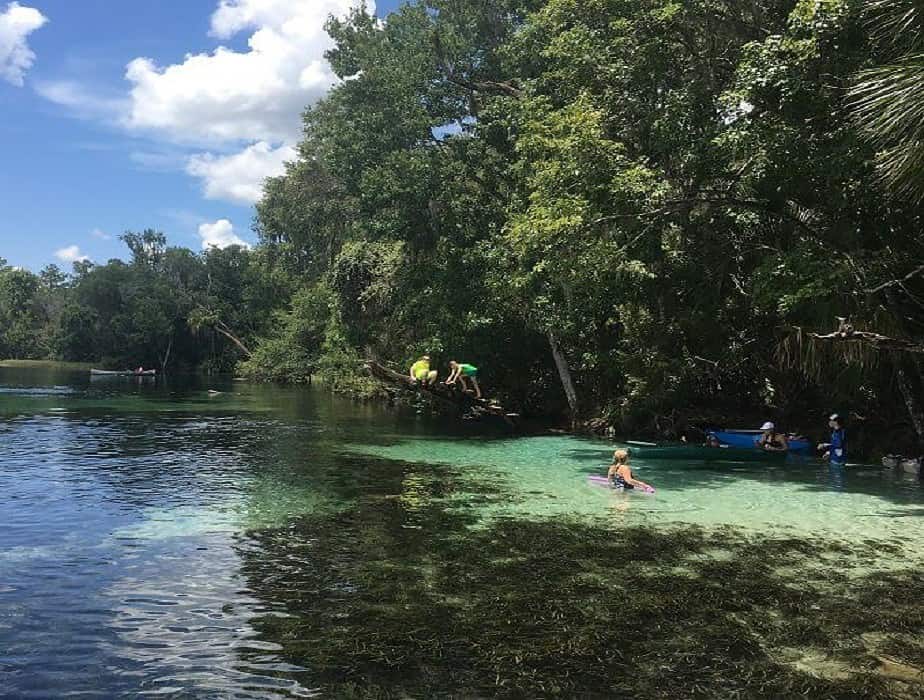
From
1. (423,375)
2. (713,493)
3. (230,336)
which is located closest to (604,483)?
(713,493)

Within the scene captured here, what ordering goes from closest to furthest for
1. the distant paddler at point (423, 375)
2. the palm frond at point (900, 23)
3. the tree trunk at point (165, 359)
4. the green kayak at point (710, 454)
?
the palm frond at point (900, 23) < the distant paddler at point (423, 375) < the green kayak at point (710, 454) < the tree trunk at point (165, 359)

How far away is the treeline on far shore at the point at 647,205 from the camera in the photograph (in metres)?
14.7

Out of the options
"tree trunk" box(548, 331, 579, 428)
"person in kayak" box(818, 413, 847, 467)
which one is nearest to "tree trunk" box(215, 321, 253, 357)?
"tree trunk" box(548, 331, 579, 428)

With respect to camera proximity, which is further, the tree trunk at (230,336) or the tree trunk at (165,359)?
the tree trunk at (165,359)

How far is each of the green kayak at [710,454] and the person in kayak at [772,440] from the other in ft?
1.02

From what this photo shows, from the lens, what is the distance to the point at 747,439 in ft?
71.9

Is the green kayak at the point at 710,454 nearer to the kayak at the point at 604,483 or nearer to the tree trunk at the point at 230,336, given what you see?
the kayak at the point at 604,483

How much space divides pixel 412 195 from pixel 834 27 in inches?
660

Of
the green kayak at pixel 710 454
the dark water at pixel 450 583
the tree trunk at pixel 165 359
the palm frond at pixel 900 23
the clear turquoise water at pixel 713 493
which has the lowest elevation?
the dark water at pixel 450 583

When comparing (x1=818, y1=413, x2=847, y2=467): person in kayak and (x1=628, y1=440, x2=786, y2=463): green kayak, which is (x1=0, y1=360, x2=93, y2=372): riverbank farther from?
(x1=818, y1=413, x2=847, y2=467): person in kayak

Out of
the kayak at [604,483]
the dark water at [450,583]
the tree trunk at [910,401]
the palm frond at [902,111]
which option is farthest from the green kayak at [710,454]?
the palm frond at [902,111]

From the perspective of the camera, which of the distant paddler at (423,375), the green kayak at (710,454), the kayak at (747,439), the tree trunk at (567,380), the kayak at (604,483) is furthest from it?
the tree trunk at (567,380)

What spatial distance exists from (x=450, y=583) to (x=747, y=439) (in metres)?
16.1

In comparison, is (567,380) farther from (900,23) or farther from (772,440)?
(900,23)
